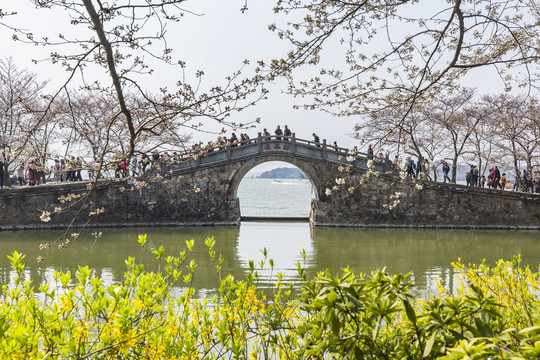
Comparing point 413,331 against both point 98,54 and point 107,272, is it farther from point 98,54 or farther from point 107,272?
point 107,272

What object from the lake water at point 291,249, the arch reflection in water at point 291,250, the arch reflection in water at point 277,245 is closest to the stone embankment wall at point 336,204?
the lake water at point 291,249

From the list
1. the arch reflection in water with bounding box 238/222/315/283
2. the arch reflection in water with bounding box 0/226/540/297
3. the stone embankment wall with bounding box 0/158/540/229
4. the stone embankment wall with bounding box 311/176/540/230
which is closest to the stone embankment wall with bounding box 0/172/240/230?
the stone embankment wall with bounding box 0/158/540/229

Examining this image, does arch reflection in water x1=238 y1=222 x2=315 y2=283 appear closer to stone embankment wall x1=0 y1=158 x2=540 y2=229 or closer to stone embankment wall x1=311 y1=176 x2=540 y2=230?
stone embankment wall x1=0 y1=158 x2=540 y2=229

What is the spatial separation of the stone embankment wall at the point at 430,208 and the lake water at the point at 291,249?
127 centimetres

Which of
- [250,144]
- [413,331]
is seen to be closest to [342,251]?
[250,144]

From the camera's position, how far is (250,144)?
76.7ft

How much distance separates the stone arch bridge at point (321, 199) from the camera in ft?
74.1

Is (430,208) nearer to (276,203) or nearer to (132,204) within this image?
(132,204)

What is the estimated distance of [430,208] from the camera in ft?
76.5

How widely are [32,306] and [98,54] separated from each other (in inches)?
100

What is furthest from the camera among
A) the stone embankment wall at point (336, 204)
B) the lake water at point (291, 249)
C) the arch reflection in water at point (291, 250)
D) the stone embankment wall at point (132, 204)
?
the stone embankment wall at point (336, 204)

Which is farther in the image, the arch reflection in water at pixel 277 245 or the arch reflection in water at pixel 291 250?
the arch reflection in water at pixel 277 245

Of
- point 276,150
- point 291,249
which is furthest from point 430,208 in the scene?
point 291,249

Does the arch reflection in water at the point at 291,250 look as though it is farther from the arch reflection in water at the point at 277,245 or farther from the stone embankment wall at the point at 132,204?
the stone embankment wall at the point at 132,204
